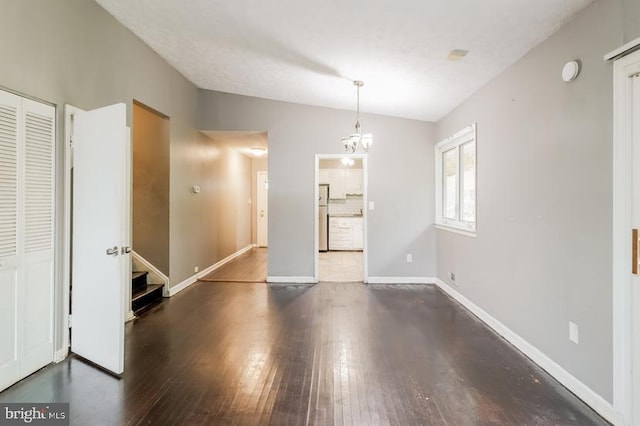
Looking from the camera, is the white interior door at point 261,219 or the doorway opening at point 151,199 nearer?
the doorway opening at point 151,199

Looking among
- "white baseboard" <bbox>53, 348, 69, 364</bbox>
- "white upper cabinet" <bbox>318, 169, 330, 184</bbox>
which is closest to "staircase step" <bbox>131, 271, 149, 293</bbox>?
"white baseboard" <bbox>53, 348, 69, 364</bbox>

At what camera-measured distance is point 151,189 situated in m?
4.46

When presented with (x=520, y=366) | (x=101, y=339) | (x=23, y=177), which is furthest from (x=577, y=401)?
(x=23, y=177)

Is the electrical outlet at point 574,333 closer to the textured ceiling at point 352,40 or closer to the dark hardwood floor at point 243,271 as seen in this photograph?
the textured ceiling at point 352,40

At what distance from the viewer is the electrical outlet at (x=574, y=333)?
85.3 inches

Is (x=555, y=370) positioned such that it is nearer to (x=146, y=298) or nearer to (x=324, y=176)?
(x=146, y=298)

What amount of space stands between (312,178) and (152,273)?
2707 millimetres

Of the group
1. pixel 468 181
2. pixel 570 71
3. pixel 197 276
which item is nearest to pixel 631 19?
pixel 570 71

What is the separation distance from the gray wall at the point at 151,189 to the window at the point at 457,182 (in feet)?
12.9

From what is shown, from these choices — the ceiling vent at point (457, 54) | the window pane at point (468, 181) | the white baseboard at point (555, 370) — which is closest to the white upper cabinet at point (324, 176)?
the window pane at point (468, 181)

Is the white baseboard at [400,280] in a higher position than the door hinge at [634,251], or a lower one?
lower

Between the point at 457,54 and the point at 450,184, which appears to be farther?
the point at 450,184

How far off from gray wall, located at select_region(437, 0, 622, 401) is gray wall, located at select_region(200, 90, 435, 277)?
63.9 inches

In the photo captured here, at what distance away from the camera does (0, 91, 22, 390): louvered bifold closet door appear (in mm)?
2154
